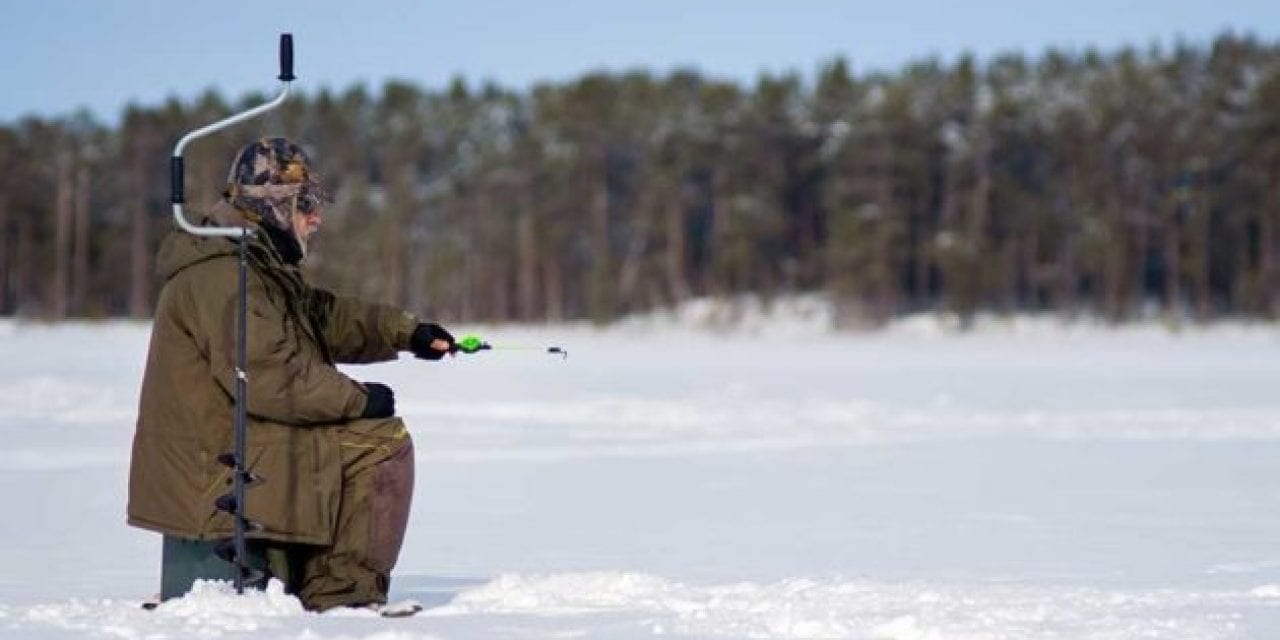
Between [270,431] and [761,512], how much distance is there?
5223 mm

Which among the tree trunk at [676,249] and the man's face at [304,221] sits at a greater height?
the tree trunk at [676,249]

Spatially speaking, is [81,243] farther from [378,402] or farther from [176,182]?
[378,402]

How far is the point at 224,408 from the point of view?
535 centimetres

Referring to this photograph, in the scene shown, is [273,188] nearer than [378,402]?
No

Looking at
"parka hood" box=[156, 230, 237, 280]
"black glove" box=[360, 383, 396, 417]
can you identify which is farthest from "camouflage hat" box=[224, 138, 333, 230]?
"black glove" box=[360, 383, 396, 417]

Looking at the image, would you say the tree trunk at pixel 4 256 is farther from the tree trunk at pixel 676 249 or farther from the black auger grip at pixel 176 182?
the black auger grip at pixel 176 182

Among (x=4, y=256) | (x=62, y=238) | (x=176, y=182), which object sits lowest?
(x=176, y=182)

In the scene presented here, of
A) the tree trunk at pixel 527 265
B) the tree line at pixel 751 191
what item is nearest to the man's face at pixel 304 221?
the tree line at pixel 751 191

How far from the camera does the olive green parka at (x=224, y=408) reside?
5242 millimetres

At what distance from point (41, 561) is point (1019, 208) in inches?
2275

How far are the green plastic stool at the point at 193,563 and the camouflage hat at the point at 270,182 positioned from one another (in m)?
1.02

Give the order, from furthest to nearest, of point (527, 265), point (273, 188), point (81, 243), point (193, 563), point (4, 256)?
1. point (4, 256)
2. point (81, 243)
3. point (527, 265)
4. point (273, 188)
5. point (193, 563)

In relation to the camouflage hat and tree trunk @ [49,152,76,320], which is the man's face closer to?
the camouflage hat

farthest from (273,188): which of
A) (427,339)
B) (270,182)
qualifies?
(427,339)
